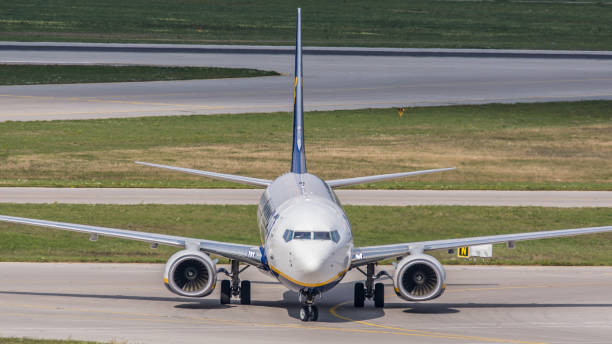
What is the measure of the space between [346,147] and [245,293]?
3510 centimetres

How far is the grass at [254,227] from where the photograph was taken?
1470 inches

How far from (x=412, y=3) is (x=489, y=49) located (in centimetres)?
6370

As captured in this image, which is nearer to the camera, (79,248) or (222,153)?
(79,248)

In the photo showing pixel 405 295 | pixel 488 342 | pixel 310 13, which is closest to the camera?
pixel 488 342

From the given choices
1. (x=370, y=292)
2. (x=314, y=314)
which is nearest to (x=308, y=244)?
(x=314, y=314)

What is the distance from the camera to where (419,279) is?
27750 mm

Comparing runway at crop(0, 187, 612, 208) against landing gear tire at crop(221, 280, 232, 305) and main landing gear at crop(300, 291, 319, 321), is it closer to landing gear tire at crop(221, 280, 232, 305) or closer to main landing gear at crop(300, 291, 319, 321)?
landing gear tire at crop(221, 280, 232, 305)

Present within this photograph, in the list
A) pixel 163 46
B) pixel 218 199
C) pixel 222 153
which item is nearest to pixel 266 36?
pixel 163 46

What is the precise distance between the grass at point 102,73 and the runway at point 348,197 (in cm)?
4078

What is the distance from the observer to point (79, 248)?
1508 inches

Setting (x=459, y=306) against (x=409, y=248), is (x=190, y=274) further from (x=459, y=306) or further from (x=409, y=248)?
(x=459, y=306)

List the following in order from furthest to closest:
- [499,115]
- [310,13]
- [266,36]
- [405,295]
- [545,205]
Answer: [310,13] < [266,36] < [499,115] < [545,205] < [405,295]

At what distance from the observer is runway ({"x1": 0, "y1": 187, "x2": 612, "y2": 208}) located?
4712 centimetres

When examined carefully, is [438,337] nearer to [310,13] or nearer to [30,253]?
[30,253]
